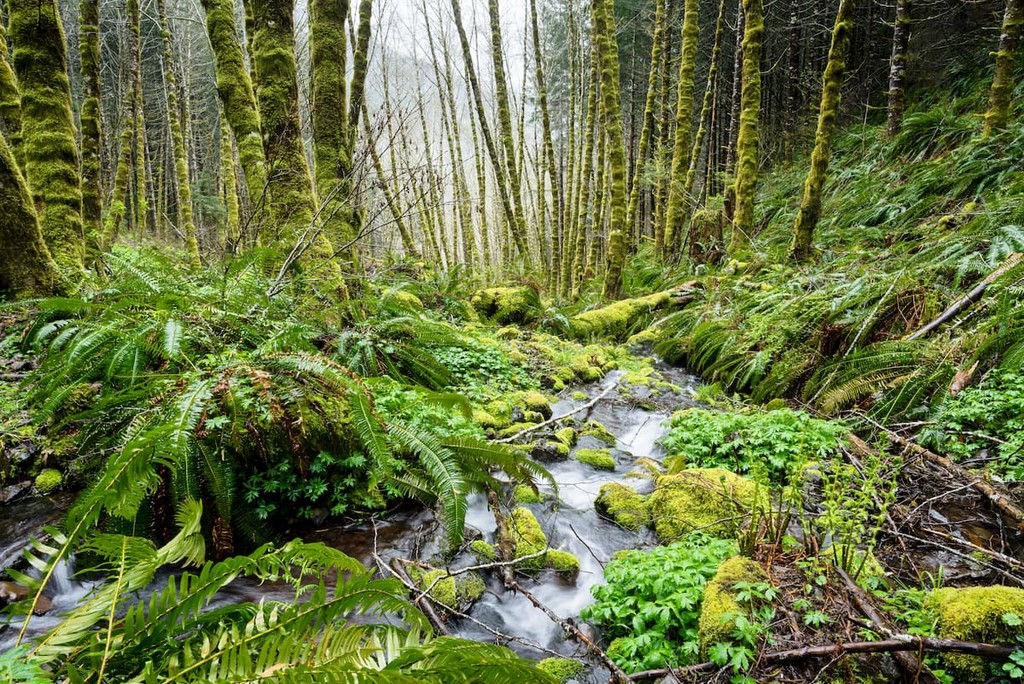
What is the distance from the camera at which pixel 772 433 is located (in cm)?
317

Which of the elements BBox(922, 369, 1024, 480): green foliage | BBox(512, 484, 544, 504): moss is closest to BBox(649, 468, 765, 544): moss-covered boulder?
BBox(512, 484, 544, 504): moss

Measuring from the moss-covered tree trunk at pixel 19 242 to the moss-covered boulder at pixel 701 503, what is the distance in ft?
14.2

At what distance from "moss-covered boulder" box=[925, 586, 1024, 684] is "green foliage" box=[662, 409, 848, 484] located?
44.6 inches

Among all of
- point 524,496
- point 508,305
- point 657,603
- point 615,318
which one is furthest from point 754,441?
point 508,305

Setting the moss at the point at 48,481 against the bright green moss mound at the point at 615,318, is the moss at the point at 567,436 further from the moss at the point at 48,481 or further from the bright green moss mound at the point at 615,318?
the bright green moss mound at the point at 615,318

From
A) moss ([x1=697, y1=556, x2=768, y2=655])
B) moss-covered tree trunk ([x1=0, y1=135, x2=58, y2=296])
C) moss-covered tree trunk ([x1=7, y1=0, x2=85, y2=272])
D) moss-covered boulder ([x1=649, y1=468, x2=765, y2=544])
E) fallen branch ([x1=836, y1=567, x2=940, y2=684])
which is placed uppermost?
moss-covered tree trunk ([x1=7, y1=0, x2=85, y2=272])

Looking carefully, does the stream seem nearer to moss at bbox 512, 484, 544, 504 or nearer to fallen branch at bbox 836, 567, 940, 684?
moss at bbox 512, 484, 544, 504

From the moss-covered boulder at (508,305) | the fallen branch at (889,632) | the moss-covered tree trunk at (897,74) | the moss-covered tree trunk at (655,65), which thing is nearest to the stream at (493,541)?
the fallen branch at (889,632)

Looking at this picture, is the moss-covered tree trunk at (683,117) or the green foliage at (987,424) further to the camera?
the moss-covered tree trunk at (683,117)

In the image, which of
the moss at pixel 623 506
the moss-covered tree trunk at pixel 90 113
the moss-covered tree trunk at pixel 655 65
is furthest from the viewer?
the moss-covered tree trunk at pixel 655 65

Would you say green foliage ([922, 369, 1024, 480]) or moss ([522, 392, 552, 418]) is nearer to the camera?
green foliage ([922, 369, 1024, 480])

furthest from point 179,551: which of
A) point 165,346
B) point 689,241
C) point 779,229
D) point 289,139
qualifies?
point 779,229

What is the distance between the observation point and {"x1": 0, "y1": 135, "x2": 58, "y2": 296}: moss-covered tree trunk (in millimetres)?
3135

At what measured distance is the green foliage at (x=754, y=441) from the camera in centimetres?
294
